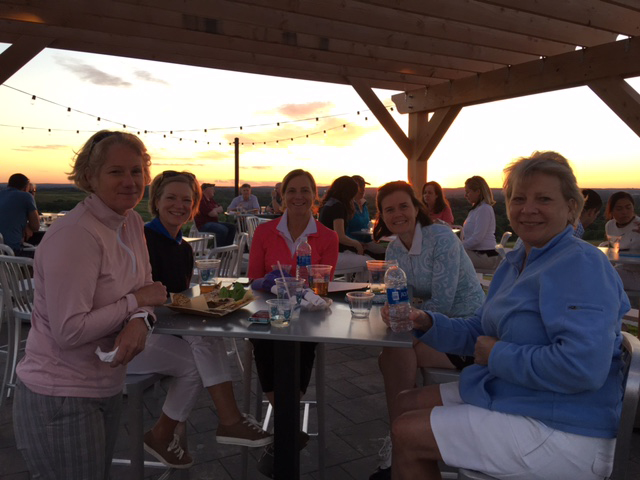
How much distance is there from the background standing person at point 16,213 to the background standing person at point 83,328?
14.2 ft

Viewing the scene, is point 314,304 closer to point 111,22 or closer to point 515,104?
point 111,22

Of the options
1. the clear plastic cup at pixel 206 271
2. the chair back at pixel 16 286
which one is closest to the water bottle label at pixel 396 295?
the clear plastic cup at pixel 206 271

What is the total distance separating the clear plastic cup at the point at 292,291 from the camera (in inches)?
75.3

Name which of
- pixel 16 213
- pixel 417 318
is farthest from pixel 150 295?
pixel 16 213

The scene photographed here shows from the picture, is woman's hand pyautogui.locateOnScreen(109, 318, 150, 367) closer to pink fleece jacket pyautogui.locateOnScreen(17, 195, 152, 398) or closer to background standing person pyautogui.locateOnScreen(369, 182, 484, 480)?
pink fleece jacket pyautogui.locateOnScreen(17, 195, 152, 398)

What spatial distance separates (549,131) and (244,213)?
19.5 feet

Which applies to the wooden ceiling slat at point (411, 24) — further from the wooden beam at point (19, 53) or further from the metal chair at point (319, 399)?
the metal chair at point (319, 399)

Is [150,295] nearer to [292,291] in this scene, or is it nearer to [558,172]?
[292,291]

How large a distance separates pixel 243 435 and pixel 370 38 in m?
4.76

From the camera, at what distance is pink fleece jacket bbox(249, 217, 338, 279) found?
2.82 m

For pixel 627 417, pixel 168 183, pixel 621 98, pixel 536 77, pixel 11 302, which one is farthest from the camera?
pixel 536 77

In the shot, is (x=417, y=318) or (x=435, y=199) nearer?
(x=417, y=318)

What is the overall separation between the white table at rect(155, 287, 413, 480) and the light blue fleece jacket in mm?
304

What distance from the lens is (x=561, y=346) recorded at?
1265 millimetres
